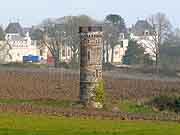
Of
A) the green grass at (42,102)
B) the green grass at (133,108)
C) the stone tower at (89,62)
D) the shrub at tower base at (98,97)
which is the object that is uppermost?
the stone tower at (89,62)

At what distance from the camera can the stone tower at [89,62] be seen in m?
43.5

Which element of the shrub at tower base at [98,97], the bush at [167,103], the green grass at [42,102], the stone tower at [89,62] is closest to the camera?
the shrub at tower base at [98,97]

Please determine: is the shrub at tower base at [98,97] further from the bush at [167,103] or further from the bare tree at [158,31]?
the bare tree at [158,31]

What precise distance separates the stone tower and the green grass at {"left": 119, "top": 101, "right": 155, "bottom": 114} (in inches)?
90.5

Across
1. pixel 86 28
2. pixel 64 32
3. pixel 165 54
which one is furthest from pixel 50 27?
pixel 86 28

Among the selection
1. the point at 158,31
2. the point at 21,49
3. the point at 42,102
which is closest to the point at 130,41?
the point at 158,31

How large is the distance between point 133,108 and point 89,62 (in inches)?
166

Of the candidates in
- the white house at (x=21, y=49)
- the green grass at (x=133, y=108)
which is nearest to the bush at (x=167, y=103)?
the green grass at (x=133, y=108)

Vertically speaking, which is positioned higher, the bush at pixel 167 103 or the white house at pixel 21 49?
the white house at pixel 21 49

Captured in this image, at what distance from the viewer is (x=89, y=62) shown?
44.2 m

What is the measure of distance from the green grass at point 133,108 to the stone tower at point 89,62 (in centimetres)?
230

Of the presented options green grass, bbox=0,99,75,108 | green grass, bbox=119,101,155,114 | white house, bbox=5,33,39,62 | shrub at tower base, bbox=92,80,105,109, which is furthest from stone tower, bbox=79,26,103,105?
white house, bbox=5,33,39,62

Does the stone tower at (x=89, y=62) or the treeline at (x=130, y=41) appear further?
the treeline at (x=130, y=41)

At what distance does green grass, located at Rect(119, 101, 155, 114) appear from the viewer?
140 ft
